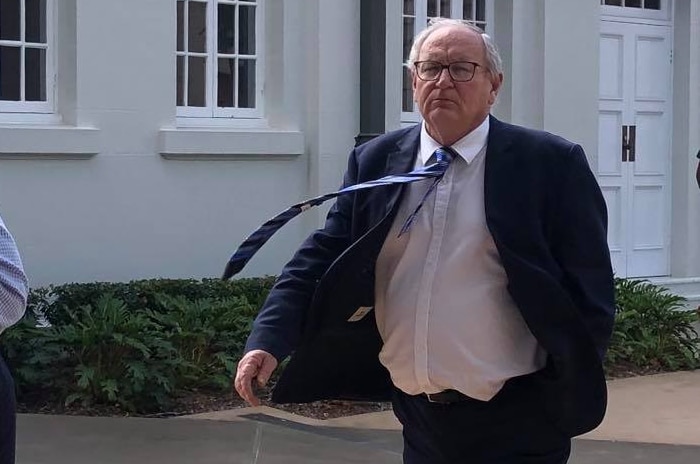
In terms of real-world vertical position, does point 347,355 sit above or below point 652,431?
above

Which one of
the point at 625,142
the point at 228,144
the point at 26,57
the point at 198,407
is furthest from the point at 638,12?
the point at 198,407

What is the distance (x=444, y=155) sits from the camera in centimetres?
344

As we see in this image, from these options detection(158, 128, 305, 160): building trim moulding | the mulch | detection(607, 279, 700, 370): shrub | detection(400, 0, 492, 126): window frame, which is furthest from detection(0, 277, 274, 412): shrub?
detection(607, 279, 700, 370): shrub

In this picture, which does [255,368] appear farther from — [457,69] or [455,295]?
[457,69]

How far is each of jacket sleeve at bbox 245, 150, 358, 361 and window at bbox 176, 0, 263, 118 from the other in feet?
20.5

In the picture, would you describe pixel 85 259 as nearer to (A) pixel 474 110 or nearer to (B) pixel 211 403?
(B) pixel 211 403

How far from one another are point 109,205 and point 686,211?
5.89m

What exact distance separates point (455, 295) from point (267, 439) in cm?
388

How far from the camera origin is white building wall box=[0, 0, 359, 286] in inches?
348

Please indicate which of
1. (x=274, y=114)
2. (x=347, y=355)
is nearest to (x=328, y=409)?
(x=274, y=114)

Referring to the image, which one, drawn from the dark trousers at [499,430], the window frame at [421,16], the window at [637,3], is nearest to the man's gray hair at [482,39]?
the dark trousers at [499,430]

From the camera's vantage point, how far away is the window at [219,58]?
974 centimetres

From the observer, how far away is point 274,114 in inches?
396

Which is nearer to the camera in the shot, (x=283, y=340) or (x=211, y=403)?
(x=283, y=340)
